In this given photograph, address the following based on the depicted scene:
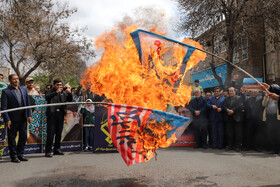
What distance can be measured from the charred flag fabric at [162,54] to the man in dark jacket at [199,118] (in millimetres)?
4774

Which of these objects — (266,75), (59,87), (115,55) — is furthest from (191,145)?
(266,75)

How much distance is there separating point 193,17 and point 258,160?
1381 cm

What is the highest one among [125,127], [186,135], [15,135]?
[125,127]

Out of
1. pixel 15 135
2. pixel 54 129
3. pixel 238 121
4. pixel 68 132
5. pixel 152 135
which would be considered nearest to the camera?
pixel 152 135

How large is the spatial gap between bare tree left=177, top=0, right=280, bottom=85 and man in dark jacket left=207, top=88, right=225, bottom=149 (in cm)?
1000

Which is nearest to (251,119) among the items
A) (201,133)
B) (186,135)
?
(201,133)

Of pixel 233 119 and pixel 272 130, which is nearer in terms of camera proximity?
pixel 272 130

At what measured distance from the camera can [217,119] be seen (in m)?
9.41

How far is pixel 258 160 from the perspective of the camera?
22.6 ft

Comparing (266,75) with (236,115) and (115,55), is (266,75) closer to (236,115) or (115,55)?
(236,115)

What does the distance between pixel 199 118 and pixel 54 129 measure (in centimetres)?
509

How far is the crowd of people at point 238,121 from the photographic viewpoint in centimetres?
844

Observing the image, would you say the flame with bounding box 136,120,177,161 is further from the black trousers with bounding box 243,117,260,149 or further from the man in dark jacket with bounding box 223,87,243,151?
the black trousers with bounding box 243,117,260,149

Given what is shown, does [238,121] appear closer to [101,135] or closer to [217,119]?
[217,119]
